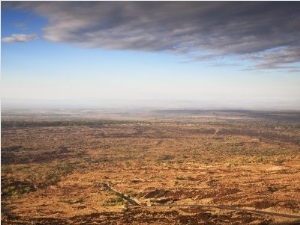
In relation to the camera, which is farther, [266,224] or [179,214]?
[179,214]

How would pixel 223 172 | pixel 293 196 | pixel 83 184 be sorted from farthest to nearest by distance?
pixel 223 172, pixel 83 184, pixel 293 196

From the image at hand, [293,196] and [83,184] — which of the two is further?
[83,184]

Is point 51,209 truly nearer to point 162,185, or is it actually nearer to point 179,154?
point 162,185

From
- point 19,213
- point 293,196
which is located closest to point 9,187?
point 19,213

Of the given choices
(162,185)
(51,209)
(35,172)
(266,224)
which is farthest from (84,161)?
(266,224)

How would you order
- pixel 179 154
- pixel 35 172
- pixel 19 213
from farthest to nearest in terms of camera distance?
pixel 179 154
pixel 35 172
pixel 19 213

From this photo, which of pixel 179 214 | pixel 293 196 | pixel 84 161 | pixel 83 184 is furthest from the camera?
pixel 84 161

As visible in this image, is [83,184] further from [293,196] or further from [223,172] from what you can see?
[293,196]

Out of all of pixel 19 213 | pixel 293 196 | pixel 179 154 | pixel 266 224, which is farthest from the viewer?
pixel 179 154
